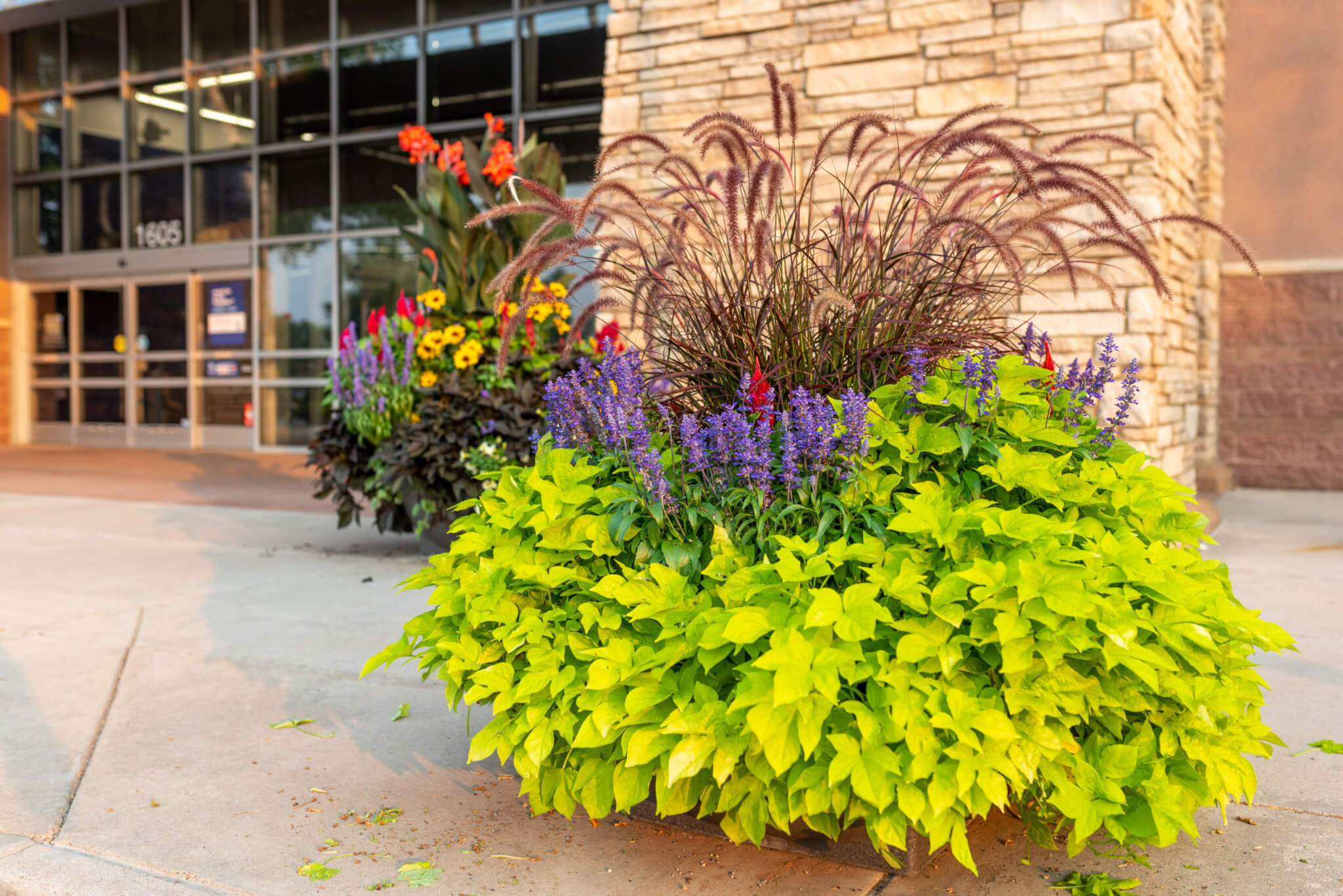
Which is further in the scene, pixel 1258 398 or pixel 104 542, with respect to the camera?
Result: pixel 1258 398

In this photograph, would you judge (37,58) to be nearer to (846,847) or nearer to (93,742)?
(93,742)

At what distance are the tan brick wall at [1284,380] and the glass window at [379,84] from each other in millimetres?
9257

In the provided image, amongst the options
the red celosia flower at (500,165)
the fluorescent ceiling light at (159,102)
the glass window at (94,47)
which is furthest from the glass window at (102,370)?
the red celosia flower at (500,165)

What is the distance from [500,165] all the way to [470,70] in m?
7.47

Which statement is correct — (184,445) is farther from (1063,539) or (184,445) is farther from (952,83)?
(1063,539)

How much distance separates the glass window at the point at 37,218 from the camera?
15766 millimetres

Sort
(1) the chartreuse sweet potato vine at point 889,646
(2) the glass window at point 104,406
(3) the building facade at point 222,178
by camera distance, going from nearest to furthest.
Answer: (1) the chartreuse sweet potato vine at point 889,646 → (3) the building facade at point 222,178 → (2) the glass window at point 104,406

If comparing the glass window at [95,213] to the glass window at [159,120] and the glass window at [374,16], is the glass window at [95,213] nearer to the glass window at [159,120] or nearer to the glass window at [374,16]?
the glass window at [159,120]

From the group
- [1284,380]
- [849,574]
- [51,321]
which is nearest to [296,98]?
[51,321]

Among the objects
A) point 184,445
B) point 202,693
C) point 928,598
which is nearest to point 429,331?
point 202,693

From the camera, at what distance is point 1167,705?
2.12 metres

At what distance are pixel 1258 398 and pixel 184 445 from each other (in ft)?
41.8

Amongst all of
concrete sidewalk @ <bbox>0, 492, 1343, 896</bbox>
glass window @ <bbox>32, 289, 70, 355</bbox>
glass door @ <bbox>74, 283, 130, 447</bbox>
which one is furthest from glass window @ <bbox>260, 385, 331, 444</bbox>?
concrete sidewalk @ <bbox>0, 492, 1343, 896</bbox>

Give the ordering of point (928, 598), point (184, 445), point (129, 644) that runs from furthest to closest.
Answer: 1. point (184, 445)
2. point (129, 644)
3. point (928, 598)
